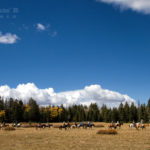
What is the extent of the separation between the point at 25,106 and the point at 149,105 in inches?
2420

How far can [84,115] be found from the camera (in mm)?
119250

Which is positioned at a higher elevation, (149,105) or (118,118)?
(149,105)

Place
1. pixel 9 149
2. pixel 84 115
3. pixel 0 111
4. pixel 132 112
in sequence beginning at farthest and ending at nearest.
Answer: pixel 84 115, pixel 132 112, pixel 0 111, pixel 9 149

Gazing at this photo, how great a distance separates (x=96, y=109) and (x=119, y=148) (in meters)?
104

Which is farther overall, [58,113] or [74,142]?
[58,113]

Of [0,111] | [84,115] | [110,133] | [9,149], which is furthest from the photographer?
[84,115]

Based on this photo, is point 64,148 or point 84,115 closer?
point 64,148

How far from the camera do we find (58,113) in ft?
370

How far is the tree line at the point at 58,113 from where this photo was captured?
98312mm

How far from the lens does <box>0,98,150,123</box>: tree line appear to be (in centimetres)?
9831

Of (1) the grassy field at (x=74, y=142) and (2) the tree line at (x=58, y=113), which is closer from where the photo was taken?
(1) the grassy field at (x=74, y=142)

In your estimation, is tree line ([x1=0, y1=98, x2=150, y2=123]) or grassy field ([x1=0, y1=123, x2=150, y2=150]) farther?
tree line ([x1=0, y1=98, x2=150, y2=123])

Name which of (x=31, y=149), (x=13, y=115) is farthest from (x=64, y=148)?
(x=13, y=115)

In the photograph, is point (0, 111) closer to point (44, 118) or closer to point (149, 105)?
point (44, 118)
